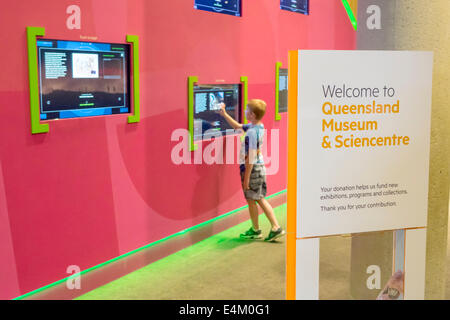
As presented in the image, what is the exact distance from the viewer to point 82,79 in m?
3.93

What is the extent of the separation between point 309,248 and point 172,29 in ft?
10.2

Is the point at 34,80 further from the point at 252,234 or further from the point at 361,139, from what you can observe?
the point at 252,234

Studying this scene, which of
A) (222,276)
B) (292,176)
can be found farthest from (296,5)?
(292,176)

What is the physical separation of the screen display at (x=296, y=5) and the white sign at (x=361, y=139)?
15.0ft

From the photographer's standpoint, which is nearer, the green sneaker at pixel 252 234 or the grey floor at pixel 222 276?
the grey floor at pixel 222 276

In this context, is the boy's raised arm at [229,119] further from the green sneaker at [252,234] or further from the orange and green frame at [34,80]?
the orange and green frame at [34,80]

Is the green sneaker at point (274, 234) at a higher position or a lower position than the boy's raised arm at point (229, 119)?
lower

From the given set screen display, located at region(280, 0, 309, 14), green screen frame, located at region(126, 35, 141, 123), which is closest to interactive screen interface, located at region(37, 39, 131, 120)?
green screen frame, located at region(126, 35, 141, 123)

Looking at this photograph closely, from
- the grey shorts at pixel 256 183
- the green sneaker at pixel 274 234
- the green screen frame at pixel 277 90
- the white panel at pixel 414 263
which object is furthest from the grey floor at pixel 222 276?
the green screen frame at pixel 277 90

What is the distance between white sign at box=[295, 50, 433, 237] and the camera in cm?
217

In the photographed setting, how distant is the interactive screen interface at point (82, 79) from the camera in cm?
365

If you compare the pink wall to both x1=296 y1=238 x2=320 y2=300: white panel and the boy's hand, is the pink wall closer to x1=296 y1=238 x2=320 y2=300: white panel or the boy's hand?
the boy's hand
